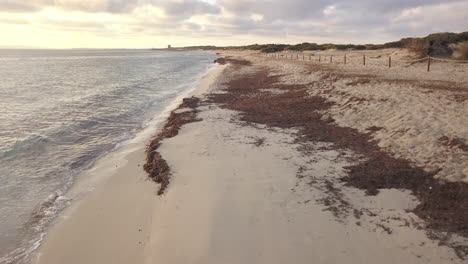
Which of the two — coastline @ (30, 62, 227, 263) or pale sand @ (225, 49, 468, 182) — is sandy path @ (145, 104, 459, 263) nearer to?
coastline @ (30, 62, 227, 263)

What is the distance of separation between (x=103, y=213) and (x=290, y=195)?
3959mm

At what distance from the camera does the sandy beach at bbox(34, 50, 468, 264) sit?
5781 millimetres

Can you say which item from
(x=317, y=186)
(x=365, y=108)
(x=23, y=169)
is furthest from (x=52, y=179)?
(x=365, y=108)

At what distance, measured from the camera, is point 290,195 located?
752 centimetres

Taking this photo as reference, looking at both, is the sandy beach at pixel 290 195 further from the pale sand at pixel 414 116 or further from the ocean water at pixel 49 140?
the ocean water at pixel 49 140

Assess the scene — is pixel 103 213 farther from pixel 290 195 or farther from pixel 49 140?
pixel 49 140

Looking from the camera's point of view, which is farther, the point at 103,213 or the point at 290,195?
the point at 103,213

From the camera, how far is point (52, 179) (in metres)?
10.0

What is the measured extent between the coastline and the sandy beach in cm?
3

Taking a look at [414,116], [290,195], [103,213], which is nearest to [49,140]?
[103,213]

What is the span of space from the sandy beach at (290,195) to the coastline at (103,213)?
3 centimetres

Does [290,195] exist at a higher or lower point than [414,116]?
lower

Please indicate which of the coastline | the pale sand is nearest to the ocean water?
the coastline

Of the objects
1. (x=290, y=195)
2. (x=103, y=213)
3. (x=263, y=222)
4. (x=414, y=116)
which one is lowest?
(x=103, y=213)
